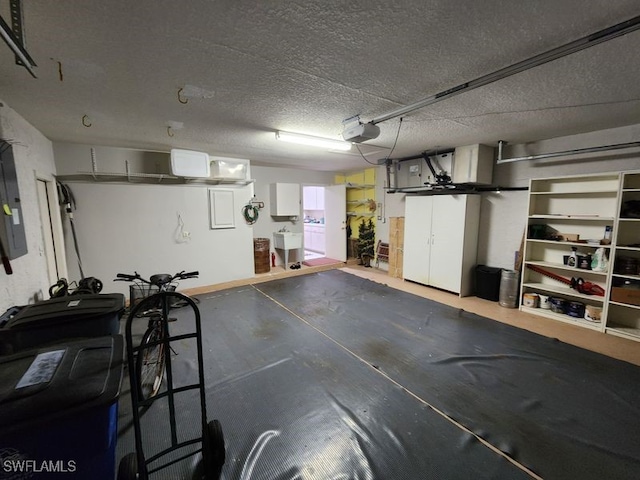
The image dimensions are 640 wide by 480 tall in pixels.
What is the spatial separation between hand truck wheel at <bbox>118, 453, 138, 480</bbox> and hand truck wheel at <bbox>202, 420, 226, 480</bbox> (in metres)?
0.31

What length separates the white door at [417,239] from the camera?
4910 millimetres

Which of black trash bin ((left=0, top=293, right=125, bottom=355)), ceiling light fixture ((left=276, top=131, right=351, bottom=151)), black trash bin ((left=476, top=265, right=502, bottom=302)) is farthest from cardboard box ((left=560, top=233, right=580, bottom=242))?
black trash bin ((left=0, top=293, right=125, bottom=355))

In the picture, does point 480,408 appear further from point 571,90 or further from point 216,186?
point 216,186

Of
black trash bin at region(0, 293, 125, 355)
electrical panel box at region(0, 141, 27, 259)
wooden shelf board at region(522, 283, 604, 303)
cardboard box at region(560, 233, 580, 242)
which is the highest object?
electrical panel box at region(0, 141, 27, 259)

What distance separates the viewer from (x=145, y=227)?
4.44m

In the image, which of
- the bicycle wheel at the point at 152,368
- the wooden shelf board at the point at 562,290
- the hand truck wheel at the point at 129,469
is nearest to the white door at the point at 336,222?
the wooden shelf board at the point at 562,290

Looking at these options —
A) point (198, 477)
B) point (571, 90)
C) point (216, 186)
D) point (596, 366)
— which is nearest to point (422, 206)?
point (571, 90)

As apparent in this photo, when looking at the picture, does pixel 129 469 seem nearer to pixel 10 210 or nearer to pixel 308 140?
pixel 10 210

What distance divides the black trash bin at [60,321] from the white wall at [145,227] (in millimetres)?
2585

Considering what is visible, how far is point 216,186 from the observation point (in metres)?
5.06

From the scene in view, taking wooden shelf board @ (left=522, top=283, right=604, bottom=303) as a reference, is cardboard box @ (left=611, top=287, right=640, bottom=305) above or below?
above

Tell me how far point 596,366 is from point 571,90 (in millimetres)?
2497

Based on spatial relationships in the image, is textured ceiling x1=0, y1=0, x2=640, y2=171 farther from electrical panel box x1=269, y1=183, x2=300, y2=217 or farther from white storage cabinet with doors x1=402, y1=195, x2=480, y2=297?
electrical panel box x1=269, y1=183, x2=300, y2=217

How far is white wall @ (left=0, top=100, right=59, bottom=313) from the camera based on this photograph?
225cm
